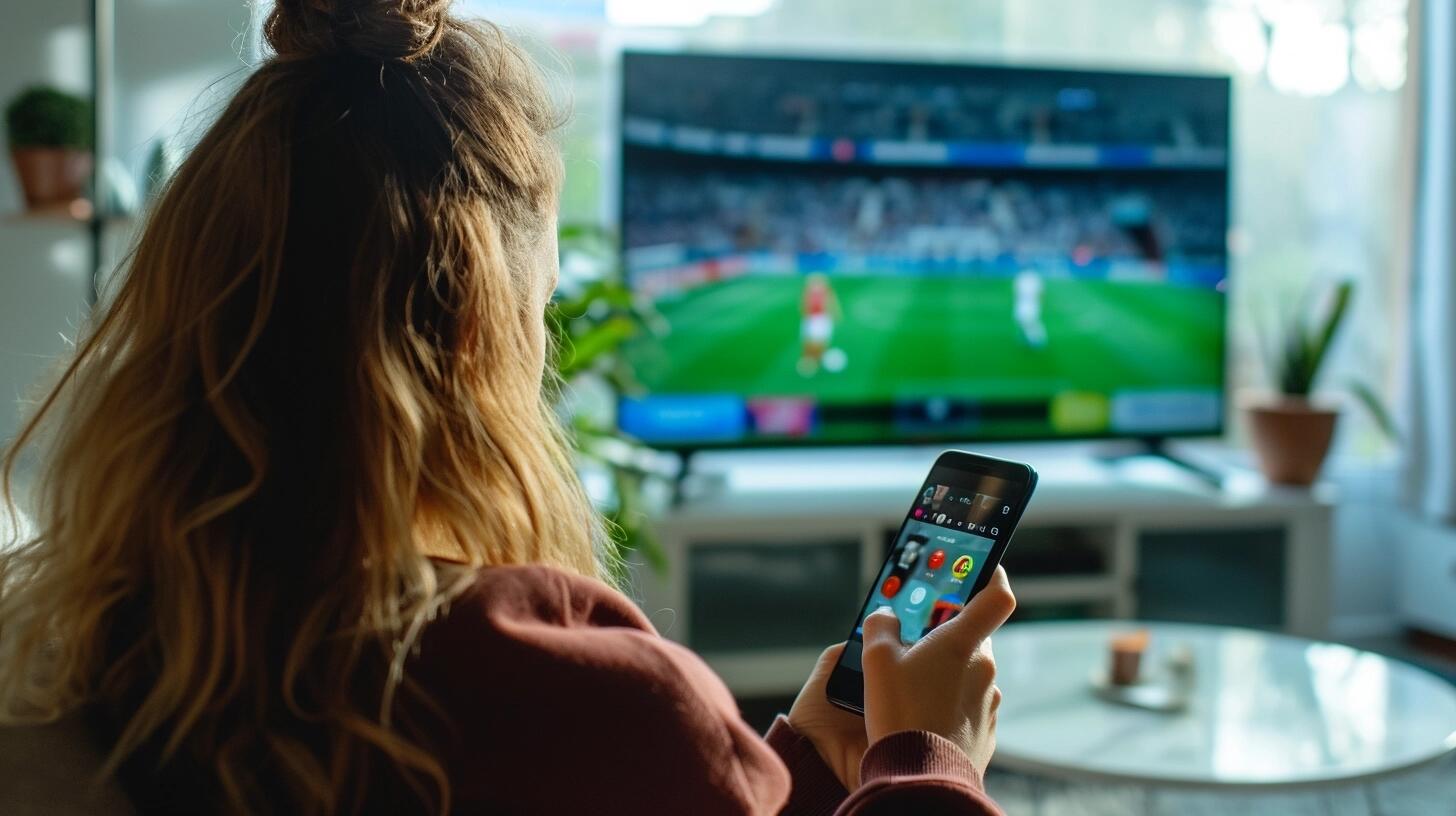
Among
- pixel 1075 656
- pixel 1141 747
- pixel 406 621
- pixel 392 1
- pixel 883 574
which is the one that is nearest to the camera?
pixel 406 621

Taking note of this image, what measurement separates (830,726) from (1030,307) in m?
2.62

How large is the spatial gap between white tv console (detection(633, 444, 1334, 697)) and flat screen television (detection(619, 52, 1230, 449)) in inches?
7.7

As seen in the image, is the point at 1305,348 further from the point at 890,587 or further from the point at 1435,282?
the point at 890,587

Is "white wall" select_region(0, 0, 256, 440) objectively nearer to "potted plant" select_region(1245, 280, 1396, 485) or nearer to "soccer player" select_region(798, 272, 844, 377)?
"soccer player" select_region(798, 272, 844, 377)

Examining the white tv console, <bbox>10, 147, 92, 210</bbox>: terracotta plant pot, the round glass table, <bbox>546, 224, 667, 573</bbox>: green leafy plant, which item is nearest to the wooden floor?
the round glass table

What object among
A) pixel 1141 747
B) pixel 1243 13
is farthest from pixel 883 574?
pixel 1243 13

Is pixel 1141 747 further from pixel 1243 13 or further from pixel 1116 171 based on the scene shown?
pixel 1243 13

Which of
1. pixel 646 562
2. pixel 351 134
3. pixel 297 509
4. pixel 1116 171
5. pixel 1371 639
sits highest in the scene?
pixel 1116 171

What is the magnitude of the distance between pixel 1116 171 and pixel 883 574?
2.70m

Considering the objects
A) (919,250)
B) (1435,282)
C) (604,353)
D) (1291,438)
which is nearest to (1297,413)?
(1291,438)

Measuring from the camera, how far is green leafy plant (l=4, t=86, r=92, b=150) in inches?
94.2

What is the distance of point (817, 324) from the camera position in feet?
10.9

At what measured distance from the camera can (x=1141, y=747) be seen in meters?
1.86

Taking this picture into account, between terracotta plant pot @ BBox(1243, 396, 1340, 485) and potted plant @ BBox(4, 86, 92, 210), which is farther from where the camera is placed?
terracotta plant pot @ BBox(1243, 396, 1340, 485)
